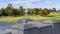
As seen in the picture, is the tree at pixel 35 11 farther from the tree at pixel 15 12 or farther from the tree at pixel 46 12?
the tree at pixel 15 12

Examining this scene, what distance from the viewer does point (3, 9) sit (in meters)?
2.02

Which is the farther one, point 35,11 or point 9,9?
point 35,11

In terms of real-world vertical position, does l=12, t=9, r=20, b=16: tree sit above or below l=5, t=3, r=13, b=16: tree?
below

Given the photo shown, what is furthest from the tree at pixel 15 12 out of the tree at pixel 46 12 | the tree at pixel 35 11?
the tree at pixel 46 12

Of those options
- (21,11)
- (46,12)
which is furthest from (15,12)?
(46,12)

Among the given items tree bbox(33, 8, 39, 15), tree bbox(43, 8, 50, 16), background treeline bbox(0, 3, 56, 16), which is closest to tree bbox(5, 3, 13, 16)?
background treeline bbox(0, 3, 56, 16)

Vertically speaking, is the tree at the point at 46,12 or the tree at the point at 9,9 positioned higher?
the tree at the point at 9,9

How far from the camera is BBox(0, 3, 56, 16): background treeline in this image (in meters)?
2.01

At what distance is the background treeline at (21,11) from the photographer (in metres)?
2.01

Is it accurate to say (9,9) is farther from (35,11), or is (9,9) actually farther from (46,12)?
(46,12)

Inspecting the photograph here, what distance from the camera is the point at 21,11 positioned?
2.12m

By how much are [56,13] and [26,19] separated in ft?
1.94

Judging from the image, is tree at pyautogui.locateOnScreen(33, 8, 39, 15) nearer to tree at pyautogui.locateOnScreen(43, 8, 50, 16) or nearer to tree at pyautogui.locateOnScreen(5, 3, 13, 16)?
tree at pyautogui.locateOnScreen(43, 8, 50, 16)

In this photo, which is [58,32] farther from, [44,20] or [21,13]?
[21,13]
